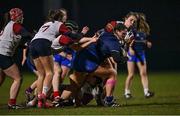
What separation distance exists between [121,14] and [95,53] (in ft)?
62.3

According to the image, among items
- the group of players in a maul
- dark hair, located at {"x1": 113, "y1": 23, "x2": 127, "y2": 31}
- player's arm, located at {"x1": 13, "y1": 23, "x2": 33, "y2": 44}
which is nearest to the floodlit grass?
the group of players in a maul

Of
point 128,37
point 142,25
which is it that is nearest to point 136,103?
point 128,37

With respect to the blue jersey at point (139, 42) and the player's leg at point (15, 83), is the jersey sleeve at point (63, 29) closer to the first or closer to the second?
the player's leg at point (15, 83)

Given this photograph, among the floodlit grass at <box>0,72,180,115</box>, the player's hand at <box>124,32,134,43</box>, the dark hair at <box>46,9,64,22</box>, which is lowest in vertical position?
the floodlit grass at <box>0,72,180,115</box>

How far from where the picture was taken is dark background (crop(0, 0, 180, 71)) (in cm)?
3259

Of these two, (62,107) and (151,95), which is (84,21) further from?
(62,107)

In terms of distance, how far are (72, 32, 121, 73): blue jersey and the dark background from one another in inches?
684

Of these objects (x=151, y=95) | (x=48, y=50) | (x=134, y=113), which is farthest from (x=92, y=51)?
(x=151, y=95)

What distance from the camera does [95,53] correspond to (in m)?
14.5

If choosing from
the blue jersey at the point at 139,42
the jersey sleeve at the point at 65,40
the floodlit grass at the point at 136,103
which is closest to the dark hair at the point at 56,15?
the jersey sleeve at the point at 65,40

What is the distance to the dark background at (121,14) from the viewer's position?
32.6 meters

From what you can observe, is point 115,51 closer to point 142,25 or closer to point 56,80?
point 56,80

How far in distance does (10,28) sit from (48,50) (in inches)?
32.6

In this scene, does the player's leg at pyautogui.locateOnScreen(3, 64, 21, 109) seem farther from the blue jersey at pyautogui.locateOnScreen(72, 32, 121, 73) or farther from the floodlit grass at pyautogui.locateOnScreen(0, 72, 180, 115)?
the blue jersey at pyautogui.locateOnScreen(72, 32, 121, 73)
